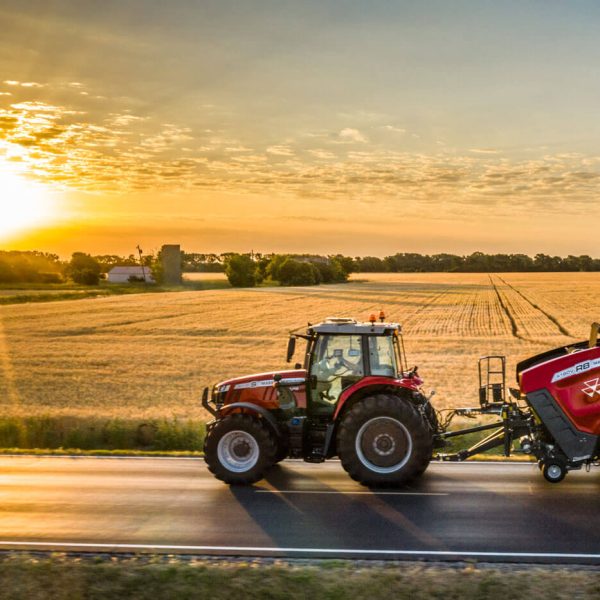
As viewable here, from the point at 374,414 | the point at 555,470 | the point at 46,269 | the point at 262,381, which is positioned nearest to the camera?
the point at 555,470

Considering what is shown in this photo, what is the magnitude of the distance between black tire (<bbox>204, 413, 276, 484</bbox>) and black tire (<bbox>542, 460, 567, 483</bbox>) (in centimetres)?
459

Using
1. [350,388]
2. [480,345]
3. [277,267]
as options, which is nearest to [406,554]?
[350,388]

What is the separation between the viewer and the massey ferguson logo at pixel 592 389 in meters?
12.2

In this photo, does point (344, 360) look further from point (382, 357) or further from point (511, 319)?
point (511, 319)

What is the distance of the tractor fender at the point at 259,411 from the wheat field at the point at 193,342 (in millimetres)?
11714

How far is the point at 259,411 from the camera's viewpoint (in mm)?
13523

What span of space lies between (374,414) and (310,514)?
199cm

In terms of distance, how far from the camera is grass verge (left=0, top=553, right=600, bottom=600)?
877 centimetres

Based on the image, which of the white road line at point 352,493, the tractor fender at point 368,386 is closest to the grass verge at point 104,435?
the white road line at point 352,493

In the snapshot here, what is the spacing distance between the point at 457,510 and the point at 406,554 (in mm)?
2235

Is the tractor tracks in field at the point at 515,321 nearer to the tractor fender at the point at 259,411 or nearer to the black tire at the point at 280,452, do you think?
the black tire at the point at 280,452

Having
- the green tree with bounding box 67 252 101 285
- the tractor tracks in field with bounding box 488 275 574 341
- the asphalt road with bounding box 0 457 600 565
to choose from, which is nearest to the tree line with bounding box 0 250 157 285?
the green tree with bounding box 67 252 101 285

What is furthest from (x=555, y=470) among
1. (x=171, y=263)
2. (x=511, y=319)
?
(x=171, y=263)

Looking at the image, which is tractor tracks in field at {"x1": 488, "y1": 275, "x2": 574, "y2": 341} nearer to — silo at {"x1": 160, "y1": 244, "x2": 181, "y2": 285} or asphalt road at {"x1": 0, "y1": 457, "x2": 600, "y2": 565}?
asphalt road at {"x1": 0, "y1": 457, "x2": 600, "y2": 565}
